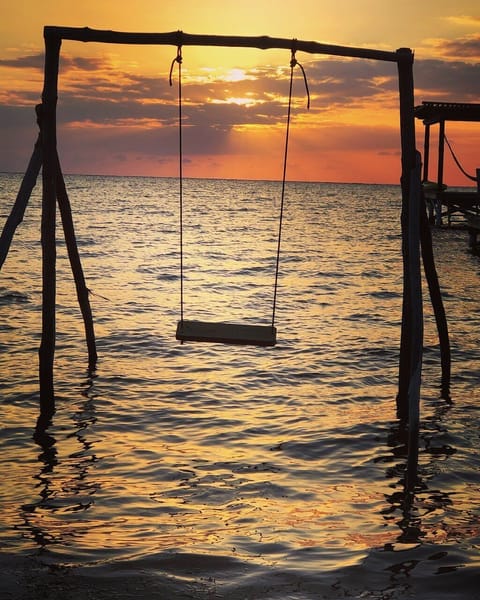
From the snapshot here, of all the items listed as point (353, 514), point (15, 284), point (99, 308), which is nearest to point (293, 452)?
point (353, 514)

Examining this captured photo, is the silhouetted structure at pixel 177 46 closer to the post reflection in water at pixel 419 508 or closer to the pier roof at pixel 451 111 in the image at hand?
the post reflection in water at pixel 419 508

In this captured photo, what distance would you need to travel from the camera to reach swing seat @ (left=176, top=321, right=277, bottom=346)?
8.45m

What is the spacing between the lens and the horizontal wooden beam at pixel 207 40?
8617 mm

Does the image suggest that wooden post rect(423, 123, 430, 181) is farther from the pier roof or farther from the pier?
the pier roof

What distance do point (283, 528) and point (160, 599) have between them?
157 cm

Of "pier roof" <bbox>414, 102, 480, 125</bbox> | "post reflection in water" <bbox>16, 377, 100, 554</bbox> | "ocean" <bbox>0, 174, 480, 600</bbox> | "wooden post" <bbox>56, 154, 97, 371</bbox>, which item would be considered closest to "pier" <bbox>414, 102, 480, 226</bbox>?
"pier roof" <bbox>414, 102, 480, 125</bbox>

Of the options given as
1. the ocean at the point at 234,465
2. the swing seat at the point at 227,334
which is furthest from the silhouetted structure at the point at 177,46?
the swing seat at the point at 227,334

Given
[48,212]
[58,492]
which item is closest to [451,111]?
[48,212]

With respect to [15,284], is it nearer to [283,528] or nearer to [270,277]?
[270,277]

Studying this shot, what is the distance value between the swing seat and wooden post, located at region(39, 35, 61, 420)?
175 cm

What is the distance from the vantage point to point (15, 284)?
22625 mm

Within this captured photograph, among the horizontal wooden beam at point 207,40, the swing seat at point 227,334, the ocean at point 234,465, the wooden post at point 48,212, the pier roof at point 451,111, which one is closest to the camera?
the ocean at point 234,465

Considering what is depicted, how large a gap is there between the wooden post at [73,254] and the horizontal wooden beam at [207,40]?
1.46 meters

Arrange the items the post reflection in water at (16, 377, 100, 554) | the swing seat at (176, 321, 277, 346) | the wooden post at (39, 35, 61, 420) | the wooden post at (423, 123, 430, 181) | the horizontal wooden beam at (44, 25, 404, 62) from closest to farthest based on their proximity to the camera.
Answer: the post reflection in water at (16, 377, 100, 554) < the swing seat at (176, 321, 277, 346) < the horizontal wooden beam at (44, 25, 404, 62) < the wooden post at (39, 35, 61, 420) < the wooden post at (423, 123, 430, 181)
